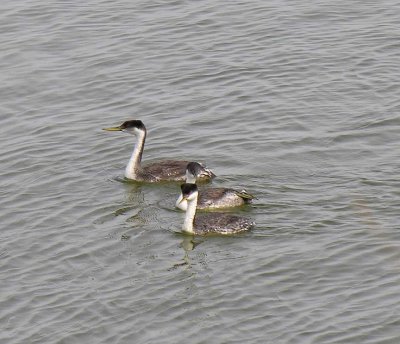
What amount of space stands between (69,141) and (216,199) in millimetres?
3491

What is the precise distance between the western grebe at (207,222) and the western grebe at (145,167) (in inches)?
42.0

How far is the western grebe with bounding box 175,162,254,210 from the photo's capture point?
15805 mm

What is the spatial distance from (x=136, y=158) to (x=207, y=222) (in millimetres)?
2300

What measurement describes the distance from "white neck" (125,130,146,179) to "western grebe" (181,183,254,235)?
1.74 m

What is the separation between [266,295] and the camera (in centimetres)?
1323

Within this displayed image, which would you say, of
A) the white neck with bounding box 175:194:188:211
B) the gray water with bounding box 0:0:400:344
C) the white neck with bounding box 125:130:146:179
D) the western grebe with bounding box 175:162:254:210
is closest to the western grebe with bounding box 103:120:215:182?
the white neck with bounding box 125:130:146:179

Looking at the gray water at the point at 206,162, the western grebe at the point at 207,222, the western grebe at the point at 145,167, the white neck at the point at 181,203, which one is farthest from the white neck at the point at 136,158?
the western grebe at the point at 207,222

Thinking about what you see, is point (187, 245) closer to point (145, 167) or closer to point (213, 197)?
point (213, 197)

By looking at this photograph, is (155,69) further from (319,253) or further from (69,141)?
(319,253)

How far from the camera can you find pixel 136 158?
17.2 meters

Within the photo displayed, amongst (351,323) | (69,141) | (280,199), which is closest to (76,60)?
(69,141)

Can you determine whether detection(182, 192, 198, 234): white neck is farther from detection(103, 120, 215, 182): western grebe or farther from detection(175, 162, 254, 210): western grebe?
detection(103, 120, 215, 182): western grebe

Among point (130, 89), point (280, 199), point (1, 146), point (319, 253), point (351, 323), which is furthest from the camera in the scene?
point (130, 89)

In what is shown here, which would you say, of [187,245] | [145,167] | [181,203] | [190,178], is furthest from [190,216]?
[145,167]
